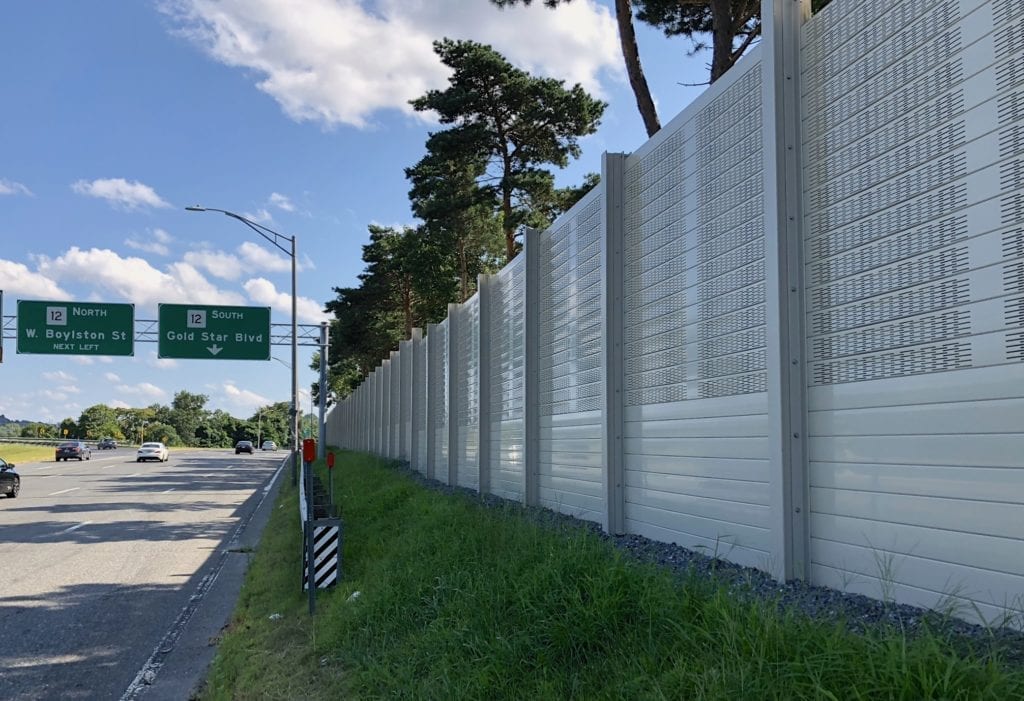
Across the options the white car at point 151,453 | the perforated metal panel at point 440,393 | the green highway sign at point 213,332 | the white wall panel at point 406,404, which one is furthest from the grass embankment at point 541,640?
the white car at point 151,453

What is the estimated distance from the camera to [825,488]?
5.14 metres

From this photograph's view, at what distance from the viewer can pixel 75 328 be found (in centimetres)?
2970

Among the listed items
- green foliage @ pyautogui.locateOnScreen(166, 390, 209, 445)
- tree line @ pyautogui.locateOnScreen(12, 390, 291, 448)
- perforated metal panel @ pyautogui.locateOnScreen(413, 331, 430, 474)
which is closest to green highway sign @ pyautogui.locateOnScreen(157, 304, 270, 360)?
perforated metal panel @ pyautogui.locateOnScreen(413, 331, 430, 474)

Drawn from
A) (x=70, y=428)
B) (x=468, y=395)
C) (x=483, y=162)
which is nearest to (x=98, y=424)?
(x=70, y=428)

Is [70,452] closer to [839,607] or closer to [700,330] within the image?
[700,330]

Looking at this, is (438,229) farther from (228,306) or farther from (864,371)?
(864,371)

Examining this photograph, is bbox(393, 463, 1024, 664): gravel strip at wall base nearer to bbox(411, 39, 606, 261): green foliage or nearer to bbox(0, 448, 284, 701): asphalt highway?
bbox(0, 448, 284, 701): asphalt highway

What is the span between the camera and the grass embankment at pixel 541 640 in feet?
10.0

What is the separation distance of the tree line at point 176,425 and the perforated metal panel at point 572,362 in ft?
427

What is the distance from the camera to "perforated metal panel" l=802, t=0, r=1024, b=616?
396 centimetres

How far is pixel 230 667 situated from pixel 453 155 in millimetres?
22289

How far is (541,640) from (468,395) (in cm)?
1096

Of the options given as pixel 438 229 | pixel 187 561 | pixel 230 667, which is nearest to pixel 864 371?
pixel 230 667

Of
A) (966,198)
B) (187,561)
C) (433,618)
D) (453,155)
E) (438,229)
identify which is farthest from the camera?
(438,229)
